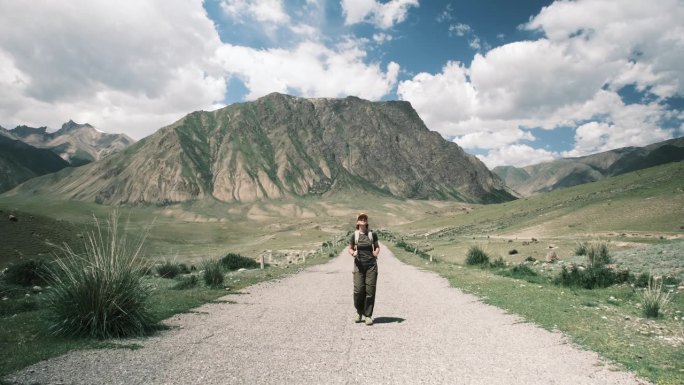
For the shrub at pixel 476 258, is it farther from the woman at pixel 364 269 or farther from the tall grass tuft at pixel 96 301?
the tall grass tuft at pixel 96 301

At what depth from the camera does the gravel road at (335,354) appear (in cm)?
654

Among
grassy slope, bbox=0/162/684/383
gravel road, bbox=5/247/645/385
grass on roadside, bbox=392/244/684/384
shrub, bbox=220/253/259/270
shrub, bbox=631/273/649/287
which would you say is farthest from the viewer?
shrub, bbox=220/253/259/270

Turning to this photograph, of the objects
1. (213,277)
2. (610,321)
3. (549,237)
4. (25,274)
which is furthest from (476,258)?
(25,274)

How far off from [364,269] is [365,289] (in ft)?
1.58

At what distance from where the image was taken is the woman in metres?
10.8

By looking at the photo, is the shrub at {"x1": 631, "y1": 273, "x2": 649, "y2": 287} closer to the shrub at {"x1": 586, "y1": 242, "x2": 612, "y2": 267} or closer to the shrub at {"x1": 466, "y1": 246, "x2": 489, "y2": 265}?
the shrub at {"x1": 586, "y1": 242, "x2": 612, "y2": 267}

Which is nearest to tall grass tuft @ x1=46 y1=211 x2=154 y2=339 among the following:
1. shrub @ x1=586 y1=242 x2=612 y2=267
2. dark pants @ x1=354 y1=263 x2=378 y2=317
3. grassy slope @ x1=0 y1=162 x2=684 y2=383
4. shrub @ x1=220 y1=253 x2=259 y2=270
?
grassy slope @ x1=0 y1=162 x2=684 y2=383

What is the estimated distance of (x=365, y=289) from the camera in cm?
1104

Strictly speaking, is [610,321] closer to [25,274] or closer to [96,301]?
[96,301]

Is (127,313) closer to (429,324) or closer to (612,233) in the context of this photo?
(429,324)

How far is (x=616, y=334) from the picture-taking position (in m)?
9.42

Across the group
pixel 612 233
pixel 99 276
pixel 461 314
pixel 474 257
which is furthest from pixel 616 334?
pixel 612 233

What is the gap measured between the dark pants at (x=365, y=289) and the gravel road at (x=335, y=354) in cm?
46

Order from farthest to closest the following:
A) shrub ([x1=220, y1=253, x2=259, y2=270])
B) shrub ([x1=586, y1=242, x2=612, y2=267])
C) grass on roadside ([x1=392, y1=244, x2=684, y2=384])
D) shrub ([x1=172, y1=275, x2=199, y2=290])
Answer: shrub ([x1=220, y1=253, x2=259, y2=270]) < shrub ([x1=586, y1=242, x2=612, y2=267]) < shrub ([x1=172, y1=275, x2=199, y2=290]) < grass on roadside ([x1=392, y1=244, x2=684, y2=384])
